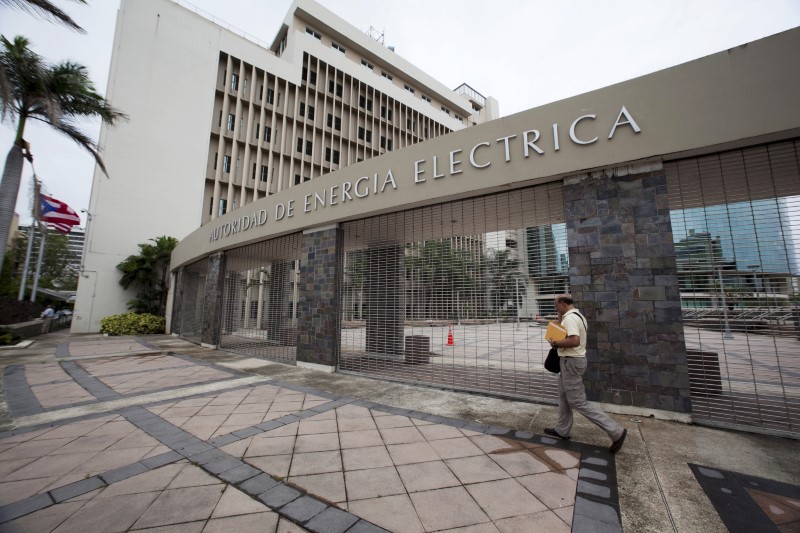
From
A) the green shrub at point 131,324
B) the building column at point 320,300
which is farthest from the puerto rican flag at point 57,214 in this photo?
the building column at point 320,300

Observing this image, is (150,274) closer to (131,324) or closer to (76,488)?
(131,324)

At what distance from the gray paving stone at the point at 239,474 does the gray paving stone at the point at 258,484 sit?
0.06 metres

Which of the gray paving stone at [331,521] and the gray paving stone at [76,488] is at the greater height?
the gray paving stone at [76,488]

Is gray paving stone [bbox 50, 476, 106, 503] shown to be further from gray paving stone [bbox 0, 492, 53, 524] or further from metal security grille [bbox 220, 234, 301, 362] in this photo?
metal security grille [bbox 220, 234, 301, 362]

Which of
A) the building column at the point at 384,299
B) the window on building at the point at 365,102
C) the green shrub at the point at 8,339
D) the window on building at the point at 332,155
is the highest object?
the window on building at the point at 365,102

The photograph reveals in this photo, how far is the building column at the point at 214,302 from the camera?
1067 centimetres

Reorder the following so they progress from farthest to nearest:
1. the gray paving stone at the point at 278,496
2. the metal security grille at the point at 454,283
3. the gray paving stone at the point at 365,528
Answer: the metal security grille at the point at 454,283, the gray paving stone at the point at 278,496, the gray paving stone at the point at 365,528

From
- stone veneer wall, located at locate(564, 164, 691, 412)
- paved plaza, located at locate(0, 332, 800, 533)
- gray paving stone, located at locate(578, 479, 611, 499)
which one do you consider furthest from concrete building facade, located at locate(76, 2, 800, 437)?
gray paving stone, located at locate(578, 479, 611, 499)

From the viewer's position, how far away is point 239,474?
8.70ft

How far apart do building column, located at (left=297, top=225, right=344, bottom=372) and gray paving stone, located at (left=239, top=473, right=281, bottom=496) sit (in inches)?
167

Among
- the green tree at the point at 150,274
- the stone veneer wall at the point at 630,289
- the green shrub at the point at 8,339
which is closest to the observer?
the stone veneer wall at the point at 630,289

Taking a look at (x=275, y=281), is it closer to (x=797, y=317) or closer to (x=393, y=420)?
(x=393, y=420)

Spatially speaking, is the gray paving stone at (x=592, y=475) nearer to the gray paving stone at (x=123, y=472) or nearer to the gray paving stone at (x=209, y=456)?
the gray paving stone at (x=209, y=456)

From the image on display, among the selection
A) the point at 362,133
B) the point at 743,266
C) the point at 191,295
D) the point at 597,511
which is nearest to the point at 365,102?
the point at 362,133
